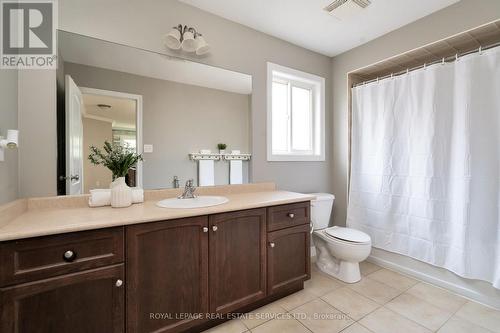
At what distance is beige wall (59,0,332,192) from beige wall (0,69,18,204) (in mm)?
485

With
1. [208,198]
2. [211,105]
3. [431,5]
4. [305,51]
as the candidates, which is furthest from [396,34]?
[208,198]

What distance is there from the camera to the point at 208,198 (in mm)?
1742

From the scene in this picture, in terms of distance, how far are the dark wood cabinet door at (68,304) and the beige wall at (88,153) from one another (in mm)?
665

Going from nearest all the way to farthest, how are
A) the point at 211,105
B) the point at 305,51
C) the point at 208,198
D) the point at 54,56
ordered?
the point at 54,56 → the point at 208,198 → the point at 211,105 → the point at 305,51

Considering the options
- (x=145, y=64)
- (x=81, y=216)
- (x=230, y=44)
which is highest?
(x=230, y=44)

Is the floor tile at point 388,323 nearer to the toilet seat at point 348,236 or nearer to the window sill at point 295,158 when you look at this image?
the toilet seat at point 348,236

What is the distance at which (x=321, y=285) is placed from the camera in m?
2.01

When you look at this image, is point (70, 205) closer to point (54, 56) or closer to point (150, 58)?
point (54, 56)

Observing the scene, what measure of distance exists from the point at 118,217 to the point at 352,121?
247 centimetres

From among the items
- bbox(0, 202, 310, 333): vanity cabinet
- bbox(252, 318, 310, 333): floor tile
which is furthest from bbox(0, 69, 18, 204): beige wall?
bbox(252, 318, 310, 333): floor tile

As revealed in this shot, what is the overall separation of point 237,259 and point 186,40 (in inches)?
66.1

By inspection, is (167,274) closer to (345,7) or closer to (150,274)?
(150,274)

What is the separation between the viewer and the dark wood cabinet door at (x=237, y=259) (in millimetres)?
1410

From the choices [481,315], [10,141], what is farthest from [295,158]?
[10,141]
